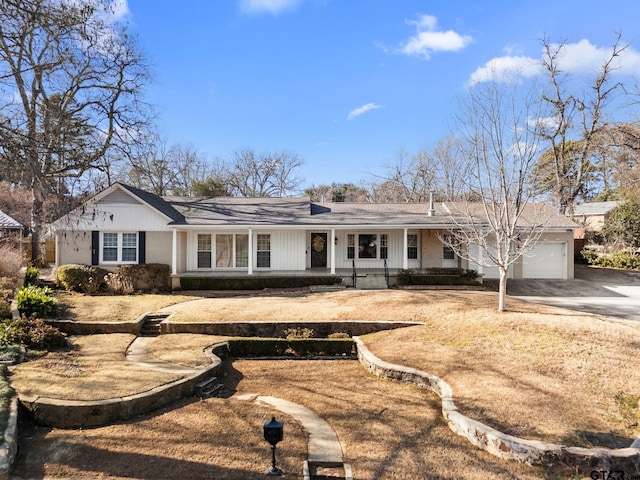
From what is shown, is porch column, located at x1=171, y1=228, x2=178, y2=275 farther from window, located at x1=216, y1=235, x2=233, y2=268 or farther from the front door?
the front door

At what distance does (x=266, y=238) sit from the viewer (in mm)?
19156

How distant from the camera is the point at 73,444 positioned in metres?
5.13

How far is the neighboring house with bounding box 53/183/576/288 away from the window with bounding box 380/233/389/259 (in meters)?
0.05

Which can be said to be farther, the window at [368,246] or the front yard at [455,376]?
the window at [368,246]

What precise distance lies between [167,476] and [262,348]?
5562 mm

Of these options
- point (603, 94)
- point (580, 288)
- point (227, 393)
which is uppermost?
point (603, 94)

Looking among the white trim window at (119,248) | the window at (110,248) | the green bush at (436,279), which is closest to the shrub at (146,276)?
the white trim window at (119,248)

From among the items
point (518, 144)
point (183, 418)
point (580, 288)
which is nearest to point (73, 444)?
point (183, 418)

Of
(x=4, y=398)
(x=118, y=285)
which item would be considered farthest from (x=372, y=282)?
(x=4, y=398)

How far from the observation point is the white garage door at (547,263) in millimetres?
19344

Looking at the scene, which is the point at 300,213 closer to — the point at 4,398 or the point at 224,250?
the point at 224,250

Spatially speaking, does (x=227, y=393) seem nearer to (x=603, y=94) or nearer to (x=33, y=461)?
(x=33, y=461)

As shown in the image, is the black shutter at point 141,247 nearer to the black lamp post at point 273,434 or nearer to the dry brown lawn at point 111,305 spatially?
the dry brown lawn at point 111,305

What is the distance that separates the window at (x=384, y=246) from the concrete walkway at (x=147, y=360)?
12.5m
